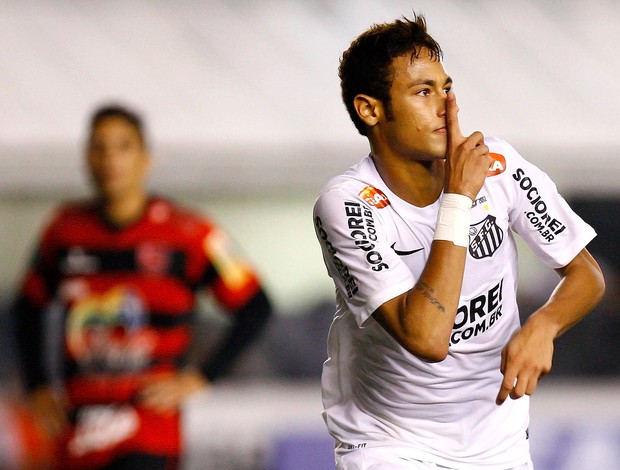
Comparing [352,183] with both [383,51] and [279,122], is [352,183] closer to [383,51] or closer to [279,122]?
[383,51]

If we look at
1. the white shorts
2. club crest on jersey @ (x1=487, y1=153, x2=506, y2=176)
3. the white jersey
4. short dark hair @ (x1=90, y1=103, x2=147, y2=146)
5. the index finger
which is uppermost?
short dark hair @ (x1=90, y1=103, x2=147, y2=146)

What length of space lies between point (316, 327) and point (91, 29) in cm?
223

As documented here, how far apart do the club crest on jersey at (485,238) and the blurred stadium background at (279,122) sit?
346cm

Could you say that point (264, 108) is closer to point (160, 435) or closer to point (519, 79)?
point (519, 79)

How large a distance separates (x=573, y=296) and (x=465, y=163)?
0.47 m

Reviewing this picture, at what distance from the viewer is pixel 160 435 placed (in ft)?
14.5

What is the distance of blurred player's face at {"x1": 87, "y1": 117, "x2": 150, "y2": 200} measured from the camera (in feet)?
15.4

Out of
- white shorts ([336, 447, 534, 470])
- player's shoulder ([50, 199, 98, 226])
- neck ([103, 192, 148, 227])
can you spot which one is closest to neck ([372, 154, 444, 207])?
white shorts ([336, 447, 534, 470])

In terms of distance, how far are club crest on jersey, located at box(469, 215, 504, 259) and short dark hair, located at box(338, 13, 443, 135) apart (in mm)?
382

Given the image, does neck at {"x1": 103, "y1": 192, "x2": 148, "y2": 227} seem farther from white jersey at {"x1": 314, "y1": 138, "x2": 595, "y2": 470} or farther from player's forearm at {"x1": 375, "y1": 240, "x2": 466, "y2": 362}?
player's forearm at {"x1": 375, "y1": 240, "x2": 466, "y2": 362}

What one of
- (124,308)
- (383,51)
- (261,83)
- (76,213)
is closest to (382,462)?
(383,51)

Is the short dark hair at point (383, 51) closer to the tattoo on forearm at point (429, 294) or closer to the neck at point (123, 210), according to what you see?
the tattoo on forearm at point (429, 294)

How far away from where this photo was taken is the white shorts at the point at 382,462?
281 centimetres

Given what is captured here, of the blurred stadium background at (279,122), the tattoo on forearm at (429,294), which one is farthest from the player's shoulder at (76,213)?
the tattoo on forearm at (429,294)
